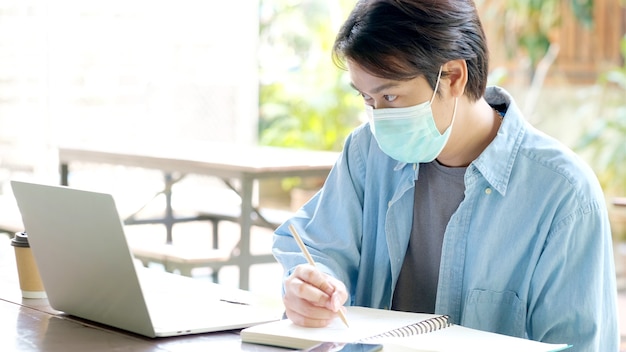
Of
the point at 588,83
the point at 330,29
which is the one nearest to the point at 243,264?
the point at 588,83

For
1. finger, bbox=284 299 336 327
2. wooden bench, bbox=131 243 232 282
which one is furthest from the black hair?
wooden bench, bbox=131 243 232 282

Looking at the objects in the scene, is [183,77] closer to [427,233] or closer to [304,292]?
[427,233]

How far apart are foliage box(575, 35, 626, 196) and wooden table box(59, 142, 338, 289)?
1.46 m

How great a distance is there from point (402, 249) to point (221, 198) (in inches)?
152

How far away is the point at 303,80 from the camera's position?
704 cm

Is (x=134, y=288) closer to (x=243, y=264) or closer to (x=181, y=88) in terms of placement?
(x=243, y=264)

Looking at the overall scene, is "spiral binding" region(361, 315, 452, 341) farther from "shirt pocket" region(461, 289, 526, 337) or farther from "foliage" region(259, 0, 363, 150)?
"foliage" region(259, 0, 363, 150)

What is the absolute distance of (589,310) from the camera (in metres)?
1.51

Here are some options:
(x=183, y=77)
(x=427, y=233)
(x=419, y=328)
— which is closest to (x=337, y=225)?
(x=427, y=233)


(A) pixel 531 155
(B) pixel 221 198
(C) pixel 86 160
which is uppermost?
(A) pixel 531 155

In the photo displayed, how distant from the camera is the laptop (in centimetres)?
139

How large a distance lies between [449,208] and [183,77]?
4284 mm

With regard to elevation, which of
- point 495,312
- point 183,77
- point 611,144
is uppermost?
point 495,312

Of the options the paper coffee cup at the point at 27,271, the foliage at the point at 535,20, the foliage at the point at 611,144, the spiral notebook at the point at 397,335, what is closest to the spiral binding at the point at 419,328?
the spiral notebook at the point at 397,335
